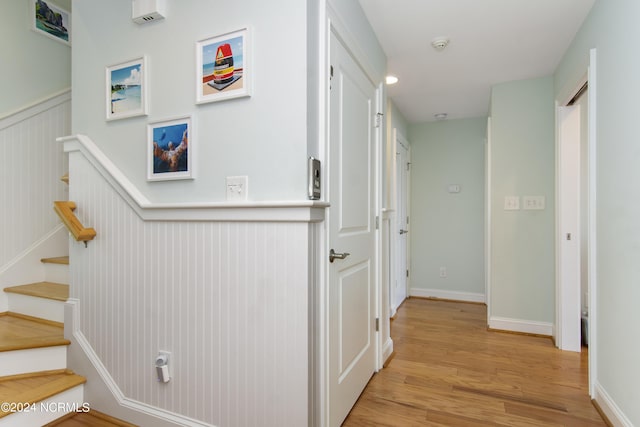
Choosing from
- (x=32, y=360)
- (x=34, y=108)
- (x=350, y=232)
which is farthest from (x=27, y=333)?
(x=350, y=232)

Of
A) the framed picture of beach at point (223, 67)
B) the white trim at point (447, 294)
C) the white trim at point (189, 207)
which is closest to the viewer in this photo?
the white trim at point (189, 207)

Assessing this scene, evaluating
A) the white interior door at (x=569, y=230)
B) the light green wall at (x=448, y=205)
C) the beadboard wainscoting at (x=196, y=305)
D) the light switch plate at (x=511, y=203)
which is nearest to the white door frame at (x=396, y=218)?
the light green wall at (x=448, y=205)

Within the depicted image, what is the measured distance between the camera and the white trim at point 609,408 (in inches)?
63.3

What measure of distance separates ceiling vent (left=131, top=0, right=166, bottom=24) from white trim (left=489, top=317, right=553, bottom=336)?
141 inches

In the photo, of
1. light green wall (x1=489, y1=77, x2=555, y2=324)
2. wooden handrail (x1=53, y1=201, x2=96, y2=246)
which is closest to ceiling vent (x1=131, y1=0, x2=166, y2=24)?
wooden handrail (x1=53, y1=201, x2=96, y2=246)

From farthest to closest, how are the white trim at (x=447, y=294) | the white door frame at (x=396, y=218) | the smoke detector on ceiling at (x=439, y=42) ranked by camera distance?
the white trim at (x=447, y=294)
the white door frame at (x=396, y=218)
the smoke detector on ceiling at (x=439, y=42)

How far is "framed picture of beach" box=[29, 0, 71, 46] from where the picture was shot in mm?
2457

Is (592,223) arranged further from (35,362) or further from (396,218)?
(35,362)

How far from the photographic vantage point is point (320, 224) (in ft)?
4.95

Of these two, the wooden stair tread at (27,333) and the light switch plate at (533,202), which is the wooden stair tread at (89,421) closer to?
the wooden stair tread at (27,333)

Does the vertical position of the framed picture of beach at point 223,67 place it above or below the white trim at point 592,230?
above

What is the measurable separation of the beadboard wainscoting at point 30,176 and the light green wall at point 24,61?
0.09 meters

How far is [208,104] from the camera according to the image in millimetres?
1570

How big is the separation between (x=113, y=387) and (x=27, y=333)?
0.62 metres
